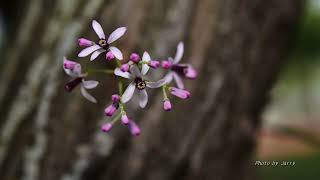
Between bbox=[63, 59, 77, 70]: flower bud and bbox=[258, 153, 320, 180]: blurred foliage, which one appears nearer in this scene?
bbox=[63, 59, 77, 70]: flower bud

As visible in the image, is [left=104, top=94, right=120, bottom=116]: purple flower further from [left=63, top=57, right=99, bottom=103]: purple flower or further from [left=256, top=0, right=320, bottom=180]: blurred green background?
[left=256, top=0, right=320, bottom=180]: blurred green background

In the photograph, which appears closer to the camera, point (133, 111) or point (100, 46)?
point (100, 46)

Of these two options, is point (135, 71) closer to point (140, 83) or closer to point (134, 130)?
point (140, 83)

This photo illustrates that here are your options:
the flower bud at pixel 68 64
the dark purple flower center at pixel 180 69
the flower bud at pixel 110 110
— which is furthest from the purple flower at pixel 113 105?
the dark purple flower center at pixel 180 69

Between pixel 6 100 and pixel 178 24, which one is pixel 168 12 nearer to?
pixel 178 24

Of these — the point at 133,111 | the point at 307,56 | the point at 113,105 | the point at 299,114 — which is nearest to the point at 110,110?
the point at 113,105

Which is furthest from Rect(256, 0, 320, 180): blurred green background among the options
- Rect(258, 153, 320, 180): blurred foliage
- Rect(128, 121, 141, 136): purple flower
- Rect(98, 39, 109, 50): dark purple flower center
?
Rect(98, 39, 109, 50): dark purple flower center
